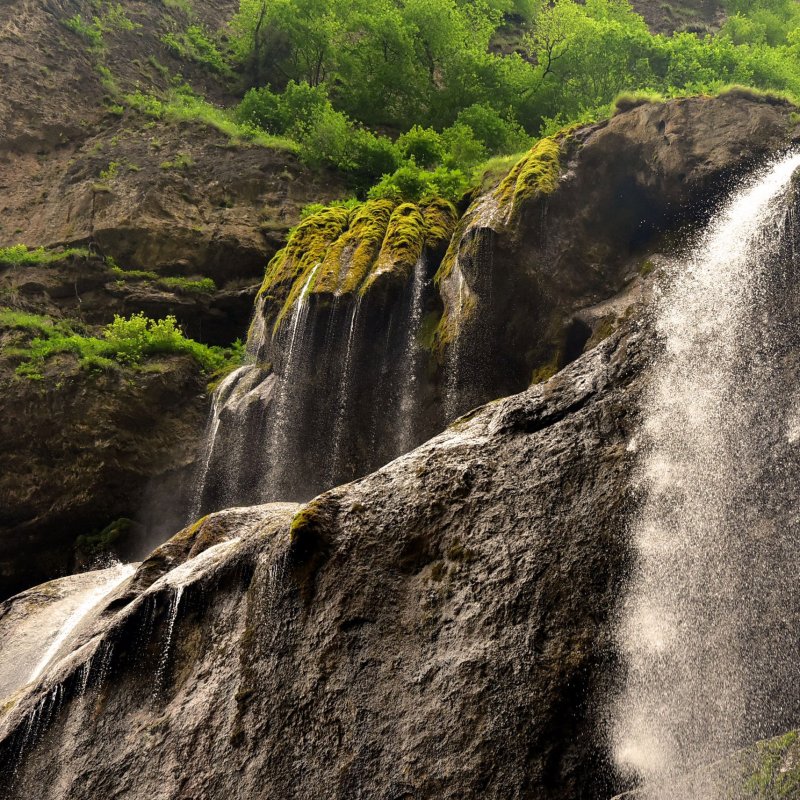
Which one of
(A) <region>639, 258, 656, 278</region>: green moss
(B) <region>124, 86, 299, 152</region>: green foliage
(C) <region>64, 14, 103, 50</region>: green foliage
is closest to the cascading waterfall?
(A) <region>639, 258, 656, 278</region>: green moss

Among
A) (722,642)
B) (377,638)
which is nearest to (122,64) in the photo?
(377,638)

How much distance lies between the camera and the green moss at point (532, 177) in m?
14.1

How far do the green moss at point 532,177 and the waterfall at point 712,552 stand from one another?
5.60 metres

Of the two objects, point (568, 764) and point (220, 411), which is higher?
point (220, 411)

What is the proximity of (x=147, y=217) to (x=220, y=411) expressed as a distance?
886cm

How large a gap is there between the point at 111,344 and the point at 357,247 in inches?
268

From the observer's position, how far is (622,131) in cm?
1456

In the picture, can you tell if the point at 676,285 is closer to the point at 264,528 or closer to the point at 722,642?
the point at 722,642

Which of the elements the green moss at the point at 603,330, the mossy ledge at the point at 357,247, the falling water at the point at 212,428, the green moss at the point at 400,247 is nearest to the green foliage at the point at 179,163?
the mossy ledge at the point at 357,247

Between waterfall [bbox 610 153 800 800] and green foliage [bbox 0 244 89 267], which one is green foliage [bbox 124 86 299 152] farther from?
waterfall [bbox 610 153 800 800]

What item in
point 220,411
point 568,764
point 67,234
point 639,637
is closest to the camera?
point 568,764

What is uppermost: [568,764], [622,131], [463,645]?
[622,131]

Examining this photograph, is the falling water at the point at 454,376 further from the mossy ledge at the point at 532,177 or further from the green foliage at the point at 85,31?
the green foliage at the point at 85,31

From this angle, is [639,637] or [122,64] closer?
[639,637]
